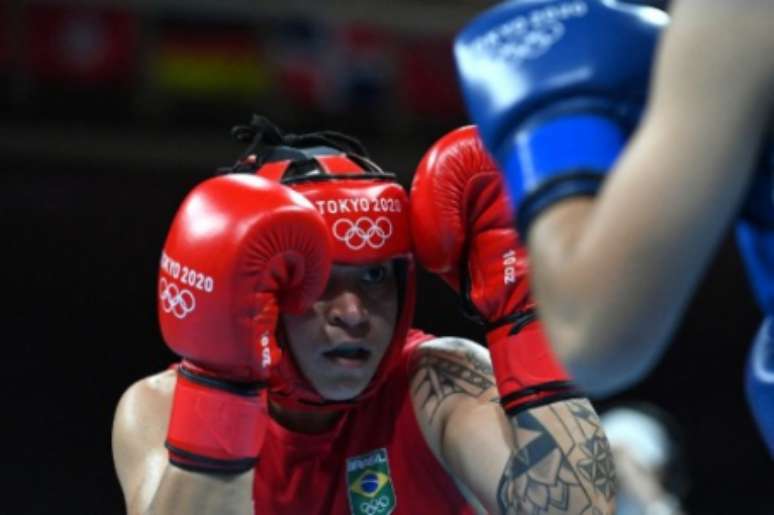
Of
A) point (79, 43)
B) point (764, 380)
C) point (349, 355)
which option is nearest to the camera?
point (764, 380)

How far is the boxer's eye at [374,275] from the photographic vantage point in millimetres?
1880

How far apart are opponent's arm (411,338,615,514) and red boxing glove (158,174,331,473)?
0.98 ft

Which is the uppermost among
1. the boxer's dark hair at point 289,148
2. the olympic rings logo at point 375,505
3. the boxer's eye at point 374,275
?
the boxer's dark hair at point 289,148

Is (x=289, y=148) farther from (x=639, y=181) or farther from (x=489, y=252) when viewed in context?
(x=639, y=181)

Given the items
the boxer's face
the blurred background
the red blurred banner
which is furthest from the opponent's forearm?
the red blurred banner

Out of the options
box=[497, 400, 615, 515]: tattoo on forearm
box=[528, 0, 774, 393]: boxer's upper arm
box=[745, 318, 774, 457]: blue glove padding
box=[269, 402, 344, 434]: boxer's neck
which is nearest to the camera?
box=[528, 0, 774, 393]: boxer's upper arm

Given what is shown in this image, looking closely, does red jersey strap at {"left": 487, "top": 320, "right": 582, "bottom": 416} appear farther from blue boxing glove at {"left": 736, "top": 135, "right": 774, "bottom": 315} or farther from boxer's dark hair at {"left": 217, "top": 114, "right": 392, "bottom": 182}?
blue boxing glove at {"left": 736, "top": 135, "right": 774, "bottom": 315}

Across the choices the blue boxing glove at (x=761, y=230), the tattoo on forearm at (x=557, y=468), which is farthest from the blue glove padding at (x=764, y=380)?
the tattoo on forearm at (x=557, y=468)

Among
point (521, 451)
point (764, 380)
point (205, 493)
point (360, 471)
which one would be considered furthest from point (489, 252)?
point (764, 380)

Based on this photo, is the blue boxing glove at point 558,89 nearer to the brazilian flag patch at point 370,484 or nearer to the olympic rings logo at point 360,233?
the olympic rings logo at point 360,233

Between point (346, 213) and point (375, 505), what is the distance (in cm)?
44

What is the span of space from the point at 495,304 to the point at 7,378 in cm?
340

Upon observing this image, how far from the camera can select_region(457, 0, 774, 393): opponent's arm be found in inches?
36.4

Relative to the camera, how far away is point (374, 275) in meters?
1.89
